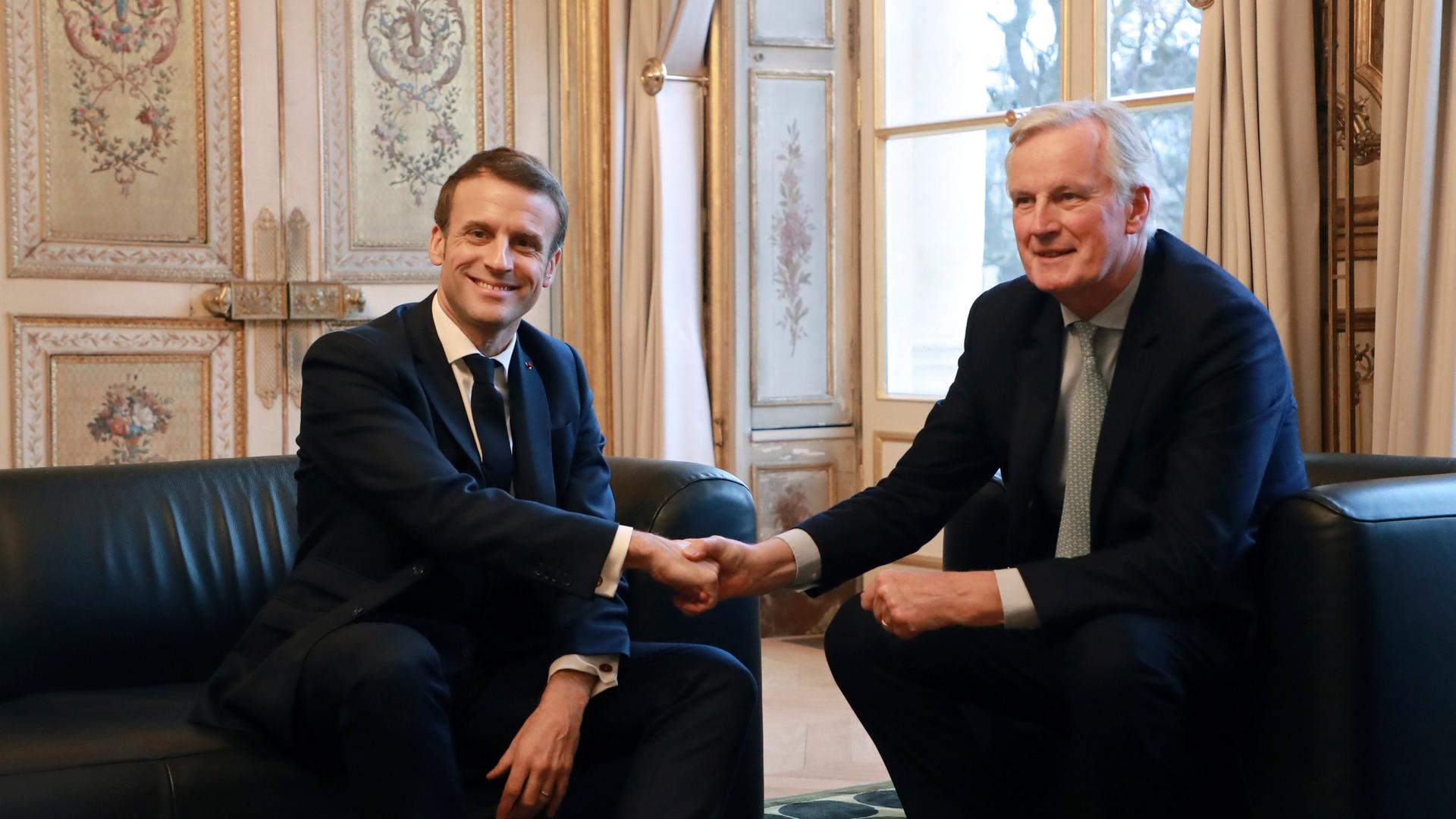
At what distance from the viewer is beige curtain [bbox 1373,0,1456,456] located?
271 centimetres

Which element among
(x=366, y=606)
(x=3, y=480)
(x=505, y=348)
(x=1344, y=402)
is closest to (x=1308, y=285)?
(x=1344, y=402)

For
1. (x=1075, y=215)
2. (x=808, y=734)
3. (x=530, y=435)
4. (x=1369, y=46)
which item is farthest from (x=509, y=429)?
(x=1369, y=46)

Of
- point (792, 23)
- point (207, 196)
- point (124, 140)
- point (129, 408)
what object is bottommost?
point (129, 408)

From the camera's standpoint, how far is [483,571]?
Result: 1.99 metres

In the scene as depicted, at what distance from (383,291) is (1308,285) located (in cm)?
268

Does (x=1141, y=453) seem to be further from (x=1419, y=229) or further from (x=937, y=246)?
(x=937, y=246)

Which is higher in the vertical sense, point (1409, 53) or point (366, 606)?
point (1409, 53)

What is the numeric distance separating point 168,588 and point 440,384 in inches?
23.9

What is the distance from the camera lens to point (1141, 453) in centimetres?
197

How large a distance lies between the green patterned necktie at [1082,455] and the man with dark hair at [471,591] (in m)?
0.51

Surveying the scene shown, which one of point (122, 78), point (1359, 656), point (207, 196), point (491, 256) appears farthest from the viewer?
point (207, 196)

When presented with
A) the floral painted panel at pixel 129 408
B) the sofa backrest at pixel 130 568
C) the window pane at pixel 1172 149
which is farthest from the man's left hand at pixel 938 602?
the floral painted panel at pixel 129 408

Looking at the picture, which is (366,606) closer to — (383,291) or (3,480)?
(3,480)

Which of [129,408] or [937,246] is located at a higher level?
[937,246]
